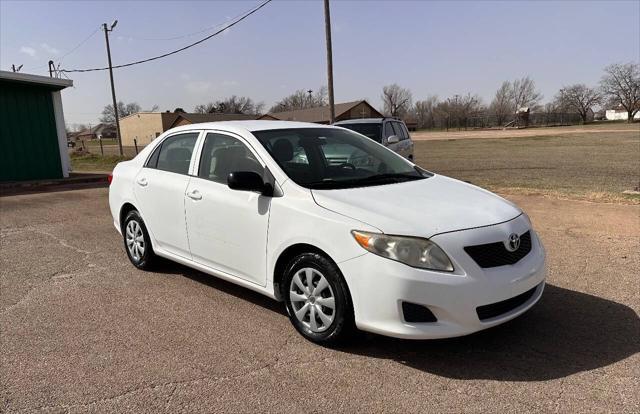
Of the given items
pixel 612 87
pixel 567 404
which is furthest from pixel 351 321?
pixel 612 87

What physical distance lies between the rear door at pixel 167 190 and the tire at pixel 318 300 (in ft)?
4.84

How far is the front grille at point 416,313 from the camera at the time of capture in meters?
3.15

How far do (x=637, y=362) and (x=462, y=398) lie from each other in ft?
4.36

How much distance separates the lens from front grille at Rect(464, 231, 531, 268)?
3199 mm

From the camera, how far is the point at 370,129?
1164 centimetres

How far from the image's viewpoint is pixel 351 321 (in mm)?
3420

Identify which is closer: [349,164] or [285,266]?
[285,266]

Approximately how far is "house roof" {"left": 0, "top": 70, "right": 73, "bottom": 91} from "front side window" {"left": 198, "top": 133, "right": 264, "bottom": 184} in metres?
12.6

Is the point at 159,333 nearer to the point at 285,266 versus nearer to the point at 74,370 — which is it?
the point at 74,370

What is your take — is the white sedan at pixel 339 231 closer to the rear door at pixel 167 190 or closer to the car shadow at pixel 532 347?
the rear door at pixel 167 190

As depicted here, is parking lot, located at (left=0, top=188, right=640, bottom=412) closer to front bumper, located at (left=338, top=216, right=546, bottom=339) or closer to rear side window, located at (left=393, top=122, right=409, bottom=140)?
front bumper, located at (left=338, top=216, right=546, bottom=339)

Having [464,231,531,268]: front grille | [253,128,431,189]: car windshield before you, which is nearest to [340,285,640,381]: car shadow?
[464,231,531,268]: front grille

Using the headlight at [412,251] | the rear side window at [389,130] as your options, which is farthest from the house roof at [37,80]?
the headlight at [412,251]

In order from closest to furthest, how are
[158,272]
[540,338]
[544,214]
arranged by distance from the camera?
[540,338]
[158,272]
[544,214]
